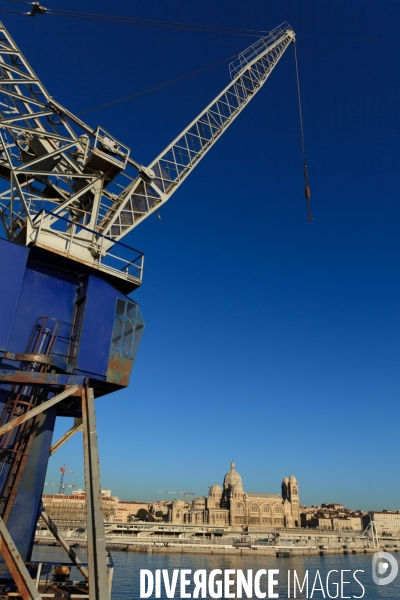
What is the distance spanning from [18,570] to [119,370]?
23.0 feet

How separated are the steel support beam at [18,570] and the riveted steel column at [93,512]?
1.11 m

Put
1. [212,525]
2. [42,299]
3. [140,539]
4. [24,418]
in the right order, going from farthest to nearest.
→ [212,525], [140,539], [42,299], [24,418]

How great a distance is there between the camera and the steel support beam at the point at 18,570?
8.99 metres

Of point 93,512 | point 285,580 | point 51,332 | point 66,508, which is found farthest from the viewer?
point 66,508

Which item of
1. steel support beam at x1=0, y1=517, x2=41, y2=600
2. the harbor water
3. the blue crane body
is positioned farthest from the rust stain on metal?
the harbor water

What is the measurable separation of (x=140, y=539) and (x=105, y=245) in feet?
386

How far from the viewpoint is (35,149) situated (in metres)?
19.9

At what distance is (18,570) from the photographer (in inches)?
365

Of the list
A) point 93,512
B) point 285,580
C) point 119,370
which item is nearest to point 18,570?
point 93,512

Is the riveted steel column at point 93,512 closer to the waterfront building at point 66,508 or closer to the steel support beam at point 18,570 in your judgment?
the steel support beam at point 18,570

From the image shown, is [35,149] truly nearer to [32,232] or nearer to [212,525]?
[32,232]

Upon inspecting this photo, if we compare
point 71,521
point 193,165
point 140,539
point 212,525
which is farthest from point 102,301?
point 212,525

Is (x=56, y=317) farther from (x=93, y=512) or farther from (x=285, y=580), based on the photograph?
(x=285, y=580)

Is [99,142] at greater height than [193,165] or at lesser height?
lesser
